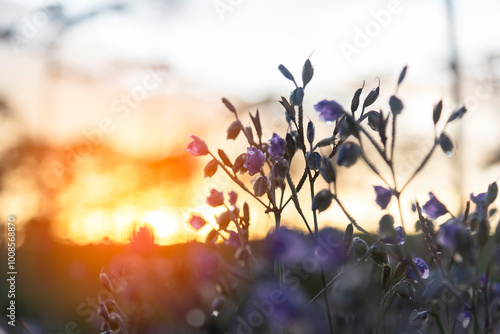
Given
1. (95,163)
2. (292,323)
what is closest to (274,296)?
(292,323)

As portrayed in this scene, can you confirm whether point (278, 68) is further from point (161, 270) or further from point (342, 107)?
point (161, 270)

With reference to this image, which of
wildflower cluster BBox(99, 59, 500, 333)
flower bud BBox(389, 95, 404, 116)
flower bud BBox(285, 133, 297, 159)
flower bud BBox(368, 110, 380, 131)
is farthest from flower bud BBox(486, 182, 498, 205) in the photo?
flower bud BBox(285, 133, 297, 159)

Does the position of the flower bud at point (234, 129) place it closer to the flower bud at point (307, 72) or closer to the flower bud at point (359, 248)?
the flower bud at point (307, 72)

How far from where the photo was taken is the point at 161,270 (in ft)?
3.52

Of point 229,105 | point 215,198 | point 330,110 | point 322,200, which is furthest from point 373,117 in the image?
point 215,198

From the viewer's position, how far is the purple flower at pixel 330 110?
1.24 m

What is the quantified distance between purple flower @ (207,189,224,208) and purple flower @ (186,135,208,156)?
11cm

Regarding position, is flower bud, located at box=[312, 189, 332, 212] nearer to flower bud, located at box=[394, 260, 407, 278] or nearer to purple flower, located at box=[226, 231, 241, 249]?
flower bud, located at box=[394, 260, 407, 278]

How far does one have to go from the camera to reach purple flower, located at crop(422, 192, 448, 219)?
1340 millimetres

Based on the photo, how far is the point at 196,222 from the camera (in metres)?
1.61

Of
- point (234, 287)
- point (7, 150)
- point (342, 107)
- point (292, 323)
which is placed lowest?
point (7, 150)

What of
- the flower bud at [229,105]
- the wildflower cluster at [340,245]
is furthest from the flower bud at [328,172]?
the flower bud at [229,105]

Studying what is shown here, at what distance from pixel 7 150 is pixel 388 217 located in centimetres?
1522

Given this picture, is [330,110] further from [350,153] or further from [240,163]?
[240,163]
